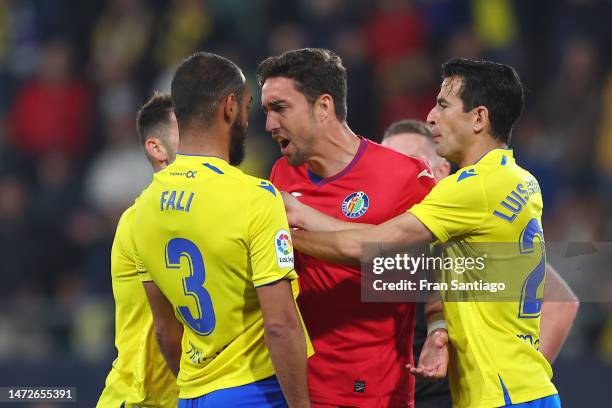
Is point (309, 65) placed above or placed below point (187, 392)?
above

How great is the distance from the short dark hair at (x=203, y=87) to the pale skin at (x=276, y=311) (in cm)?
3

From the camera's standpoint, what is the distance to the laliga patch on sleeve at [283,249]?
404 centimetres

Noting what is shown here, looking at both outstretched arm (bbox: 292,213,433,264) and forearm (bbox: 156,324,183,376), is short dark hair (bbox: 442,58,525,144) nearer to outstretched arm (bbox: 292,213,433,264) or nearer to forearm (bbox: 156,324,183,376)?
outstretched arm (bbox: 292,213,433,264)

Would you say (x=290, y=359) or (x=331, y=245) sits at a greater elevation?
(x=331, y=245)

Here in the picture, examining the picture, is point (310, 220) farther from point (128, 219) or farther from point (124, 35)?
point (124, 35)

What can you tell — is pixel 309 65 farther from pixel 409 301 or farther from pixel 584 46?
pixel 584 46

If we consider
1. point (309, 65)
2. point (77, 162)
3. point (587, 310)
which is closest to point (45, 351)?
point (77, 162)

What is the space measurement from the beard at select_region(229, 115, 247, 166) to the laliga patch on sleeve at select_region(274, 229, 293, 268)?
0.42m

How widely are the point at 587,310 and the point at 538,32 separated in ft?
11.1

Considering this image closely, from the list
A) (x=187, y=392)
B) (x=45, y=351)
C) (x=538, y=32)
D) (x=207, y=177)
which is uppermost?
(x=538, y=32)

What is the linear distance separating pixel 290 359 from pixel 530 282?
3.76ft

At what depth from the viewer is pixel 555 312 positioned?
17.2 ft

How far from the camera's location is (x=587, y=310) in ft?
26.1

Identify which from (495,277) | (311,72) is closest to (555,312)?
(495,277)
